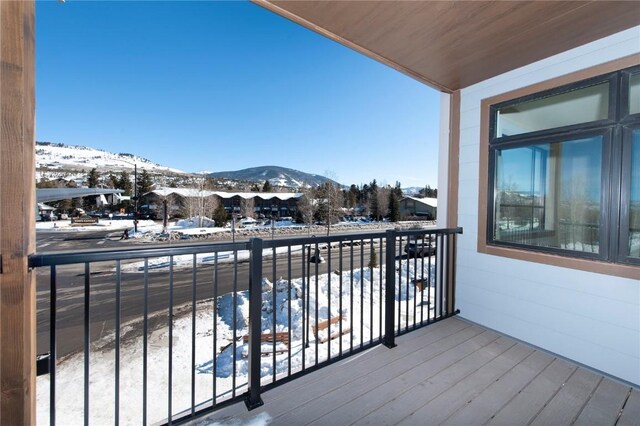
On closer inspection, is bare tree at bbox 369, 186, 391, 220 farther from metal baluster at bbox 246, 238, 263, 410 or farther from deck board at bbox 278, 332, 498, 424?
metal baluster at bbox 246, 238, 263, 410

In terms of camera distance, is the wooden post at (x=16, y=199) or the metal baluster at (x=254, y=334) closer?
the wooden post at (x=16, y=199)

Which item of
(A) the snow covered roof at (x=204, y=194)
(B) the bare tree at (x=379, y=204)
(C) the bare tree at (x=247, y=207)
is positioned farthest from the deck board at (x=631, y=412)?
(B) the bare tree at (x=379, y=204)

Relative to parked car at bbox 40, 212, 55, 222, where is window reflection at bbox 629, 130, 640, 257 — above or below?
above

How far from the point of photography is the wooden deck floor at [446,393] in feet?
4.96

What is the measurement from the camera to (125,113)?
4709cm

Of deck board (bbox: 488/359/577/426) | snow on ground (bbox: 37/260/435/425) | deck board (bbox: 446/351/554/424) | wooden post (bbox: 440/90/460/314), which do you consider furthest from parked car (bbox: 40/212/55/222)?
deck board (bbox: 488/359/577/426)

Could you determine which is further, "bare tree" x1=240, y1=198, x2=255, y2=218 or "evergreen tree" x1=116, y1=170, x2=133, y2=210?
"evergreen tree" x1=116, y1=170, x2=133, y2=210

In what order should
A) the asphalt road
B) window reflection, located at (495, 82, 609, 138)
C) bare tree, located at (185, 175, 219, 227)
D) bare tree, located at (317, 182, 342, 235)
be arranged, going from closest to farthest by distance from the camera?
window reflection, located at (495, 82, 609, 138) → the asphalt road → bare tree, located at (317, 182, 342, 235) → bare tree, located at (185, 175, 219, 227)

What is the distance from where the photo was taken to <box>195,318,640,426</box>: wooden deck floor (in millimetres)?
1512

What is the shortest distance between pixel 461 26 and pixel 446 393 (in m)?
2.41

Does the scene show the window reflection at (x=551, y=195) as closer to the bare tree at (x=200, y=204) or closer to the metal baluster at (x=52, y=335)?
the metal baluster at (x=52, y=335)

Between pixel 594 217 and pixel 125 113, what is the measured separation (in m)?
59.8

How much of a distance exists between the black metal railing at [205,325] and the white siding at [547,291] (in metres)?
0.27

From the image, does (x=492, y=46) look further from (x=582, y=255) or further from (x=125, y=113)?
(x=125, y=113)
